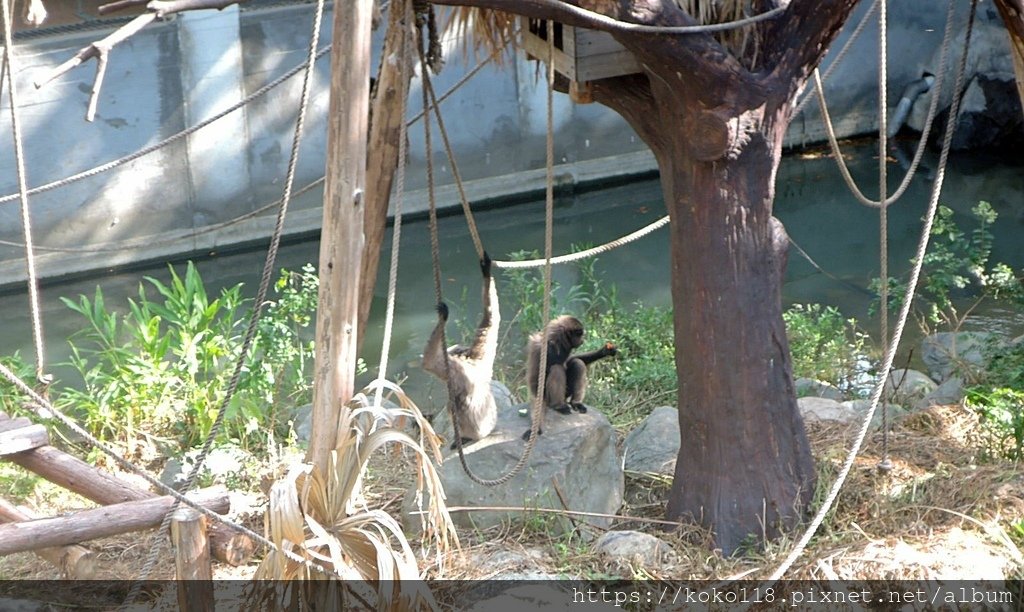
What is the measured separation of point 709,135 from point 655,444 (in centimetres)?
197

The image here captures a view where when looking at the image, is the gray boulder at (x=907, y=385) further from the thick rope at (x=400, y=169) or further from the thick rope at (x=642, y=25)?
the thick rope at (x=400, y=169)

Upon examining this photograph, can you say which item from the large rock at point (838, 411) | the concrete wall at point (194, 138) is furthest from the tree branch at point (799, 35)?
the concrete wall at point (194, 138)

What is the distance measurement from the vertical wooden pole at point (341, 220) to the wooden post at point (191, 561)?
1.70 feet

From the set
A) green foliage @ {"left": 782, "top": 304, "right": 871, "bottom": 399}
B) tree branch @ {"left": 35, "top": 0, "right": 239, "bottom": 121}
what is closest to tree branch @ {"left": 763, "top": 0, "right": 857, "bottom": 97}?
tree branch @ {"left": 35, "top": 0, "right": 239, "bottom": 121}

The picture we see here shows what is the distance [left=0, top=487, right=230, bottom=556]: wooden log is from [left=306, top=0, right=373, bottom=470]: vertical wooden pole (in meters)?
0.46

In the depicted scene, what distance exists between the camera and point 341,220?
11.2 feet

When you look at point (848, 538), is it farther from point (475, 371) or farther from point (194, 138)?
point (194, 138)

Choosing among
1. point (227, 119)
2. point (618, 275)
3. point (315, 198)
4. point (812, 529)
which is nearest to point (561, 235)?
point (618, 275)

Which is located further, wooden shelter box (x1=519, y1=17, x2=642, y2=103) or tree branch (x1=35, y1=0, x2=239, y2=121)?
wooden shelter box (x1=519, y1=17, x2=642, y2=103)

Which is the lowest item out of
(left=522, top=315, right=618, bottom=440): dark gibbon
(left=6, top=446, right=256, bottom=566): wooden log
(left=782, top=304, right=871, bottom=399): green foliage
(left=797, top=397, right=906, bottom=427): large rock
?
(left=782, top=304, right=871, bottom=399): green foliage

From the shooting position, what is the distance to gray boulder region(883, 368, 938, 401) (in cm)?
645

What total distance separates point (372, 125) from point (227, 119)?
7148 mm

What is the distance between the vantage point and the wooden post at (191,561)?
10.0ft

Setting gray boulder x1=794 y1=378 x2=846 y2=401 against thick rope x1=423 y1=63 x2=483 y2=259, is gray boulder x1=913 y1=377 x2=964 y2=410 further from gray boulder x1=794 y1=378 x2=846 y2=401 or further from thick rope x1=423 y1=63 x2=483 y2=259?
thick rope x1=423 y1=63 x2=483 y2=259
